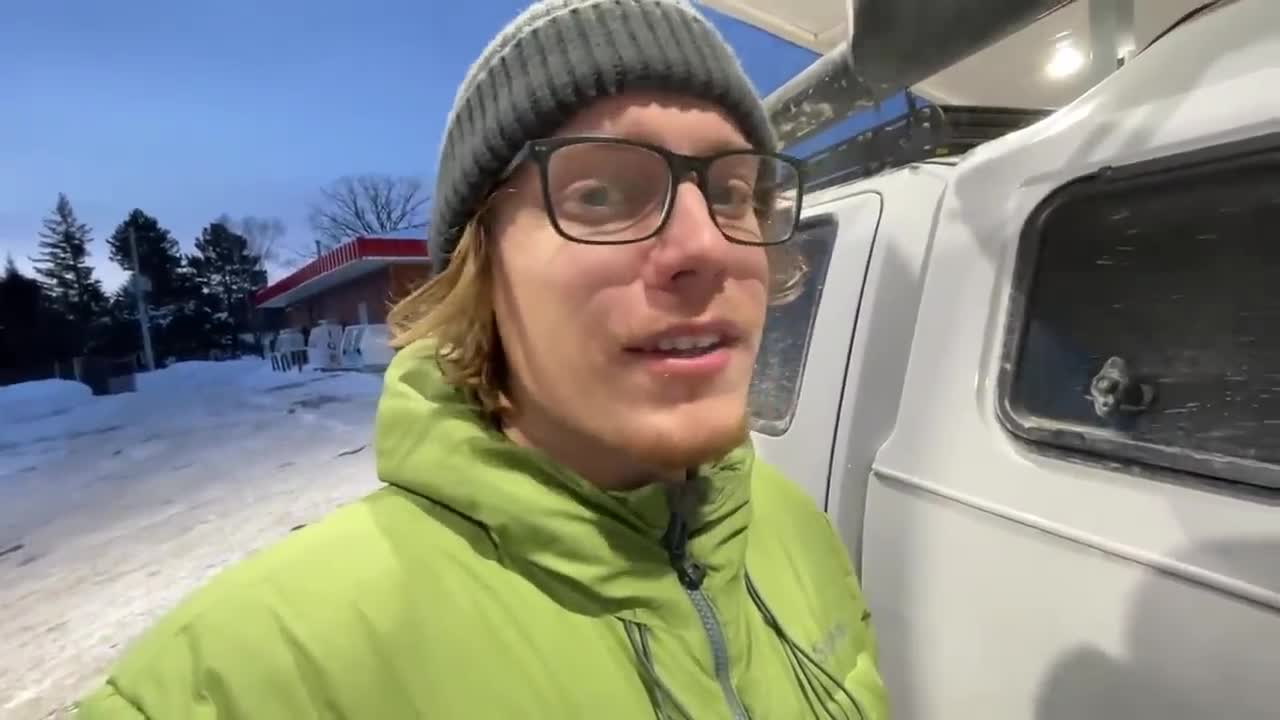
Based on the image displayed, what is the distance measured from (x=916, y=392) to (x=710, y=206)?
771 millimetres

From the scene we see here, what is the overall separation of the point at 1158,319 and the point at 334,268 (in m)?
6.15

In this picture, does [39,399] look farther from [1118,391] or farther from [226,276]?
[1118,391]

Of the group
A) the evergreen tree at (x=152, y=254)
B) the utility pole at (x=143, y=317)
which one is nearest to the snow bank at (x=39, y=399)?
the utility pole at (x=143, y=317)

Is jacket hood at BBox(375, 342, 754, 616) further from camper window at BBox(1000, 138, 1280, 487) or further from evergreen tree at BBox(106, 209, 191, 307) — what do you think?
evergreen tree at BBox(106, 209, 191, 307)

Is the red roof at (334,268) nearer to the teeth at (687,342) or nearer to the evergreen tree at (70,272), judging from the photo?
the evergreen tree at (70,272)

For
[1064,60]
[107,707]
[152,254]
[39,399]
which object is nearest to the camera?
[107,707]

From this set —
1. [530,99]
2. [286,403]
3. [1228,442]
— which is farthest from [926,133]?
[286,403]

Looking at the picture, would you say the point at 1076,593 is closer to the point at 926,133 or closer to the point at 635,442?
the point at 635,442

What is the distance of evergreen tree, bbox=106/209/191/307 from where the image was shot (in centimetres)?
474

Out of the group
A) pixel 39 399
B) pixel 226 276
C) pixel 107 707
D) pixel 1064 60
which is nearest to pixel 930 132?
pixel 107 707

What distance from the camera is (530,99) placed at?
0.88 meters

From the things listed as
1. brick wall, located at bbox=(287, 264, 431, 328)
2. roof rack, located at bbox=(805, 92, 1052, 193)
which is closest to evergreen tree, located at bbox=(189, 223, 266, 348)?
brick wall, located at bbox=(287, 264, 431, 328)

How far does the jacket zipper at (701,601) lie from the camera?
2.85 ft

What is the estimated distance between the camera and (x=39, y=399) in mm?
4109
